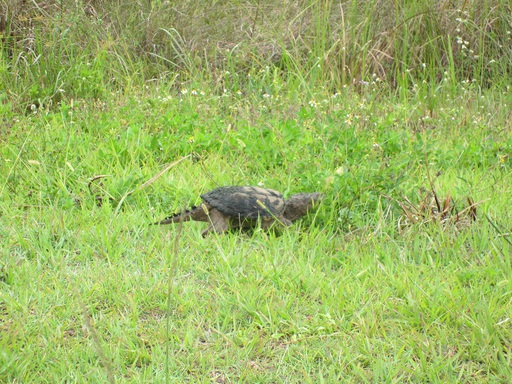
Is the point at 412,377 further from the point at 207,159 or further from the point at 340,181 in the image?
the point at 207,159

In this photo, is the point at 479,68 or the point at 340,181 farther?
the point at 479,68

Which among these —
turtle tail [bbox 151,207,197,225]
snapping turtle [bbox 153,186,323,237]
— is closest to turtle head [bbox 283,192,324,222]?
snapping turtle [bbox 153,186,323,237]

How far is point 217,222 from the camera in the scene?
345 centimetres

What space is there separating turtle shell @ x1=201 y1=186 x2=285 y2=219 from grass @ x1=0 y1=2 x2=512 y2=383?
0.14 metres

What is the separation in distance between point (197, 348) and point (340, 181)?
1.45 metres

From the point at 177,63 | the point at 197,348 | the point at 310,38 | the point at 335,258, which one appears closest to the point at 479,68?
the point at 310,38

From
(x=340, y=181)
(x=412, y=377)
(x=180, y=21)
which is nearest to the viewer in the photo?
(x=412, y=377)


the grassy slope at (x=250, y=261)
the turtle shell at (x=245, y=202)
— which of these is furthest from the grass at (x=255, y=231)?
the turtle shell at (x=245, y=202)

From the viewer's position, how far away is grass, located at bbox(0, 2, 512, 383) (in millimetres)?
2469

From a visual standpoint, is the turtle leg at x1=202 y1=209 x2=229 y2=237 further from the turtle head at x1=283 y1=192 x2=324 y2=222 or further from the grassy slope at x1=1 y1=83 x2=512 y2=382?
the turtle head at x1=283 y1=192 x2=324 y2=222

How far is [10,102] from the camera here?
4914 mm

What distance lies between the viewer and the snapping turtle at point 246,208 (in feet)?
11.1

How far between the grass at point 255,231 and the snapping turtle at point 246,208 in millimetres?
80

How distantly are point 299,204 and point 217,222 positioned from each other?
0.45 metres
